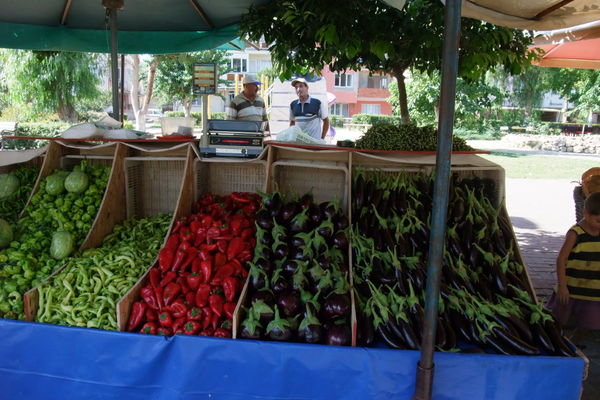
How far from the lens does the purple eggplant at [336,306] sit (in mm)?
2459

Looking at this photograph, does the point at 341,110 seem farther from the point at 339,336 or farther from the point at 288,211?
the point at 339,336

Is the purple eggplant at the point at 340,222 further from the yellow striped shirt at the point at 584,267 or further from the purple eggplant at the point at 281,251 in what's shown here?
the yellow striped shirt at the point at 584,267

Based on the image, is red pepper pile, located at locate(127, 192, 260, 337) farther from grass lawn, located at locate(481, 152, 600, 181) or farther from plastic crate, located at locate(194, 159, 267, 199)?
grass lawn, located at locate(481, 152, 600, 181)

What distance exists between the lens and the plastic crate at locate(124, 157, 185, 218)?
3.92 m

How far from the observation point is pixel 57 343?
2.45m

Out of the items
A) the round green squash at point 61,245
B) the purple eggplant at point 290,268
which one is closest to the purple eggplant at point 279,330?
the purple eggplant at point 290,268

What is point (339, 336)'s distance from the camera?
2.34m

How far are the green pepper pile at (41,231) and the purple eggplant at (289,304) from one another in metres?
1.64

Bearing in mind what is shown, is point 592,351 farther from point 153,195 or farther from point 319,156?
point 153,195

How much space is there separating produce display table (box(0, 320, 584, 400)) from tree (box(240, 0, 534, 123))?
2487 millimetres

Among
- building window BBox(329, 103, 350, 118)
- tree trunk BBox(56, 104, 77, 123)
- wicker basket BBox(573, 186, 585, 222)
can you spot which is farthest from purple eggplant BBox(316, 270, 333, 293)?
building window BBox(329, 103, 350, 118)

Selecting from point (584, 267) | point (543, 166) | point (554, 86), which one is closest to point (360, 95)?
point (554, 86)

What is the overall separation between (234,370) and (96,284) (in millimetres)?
1152

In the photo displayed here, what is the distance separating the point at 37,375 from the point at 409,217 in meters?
2.58
